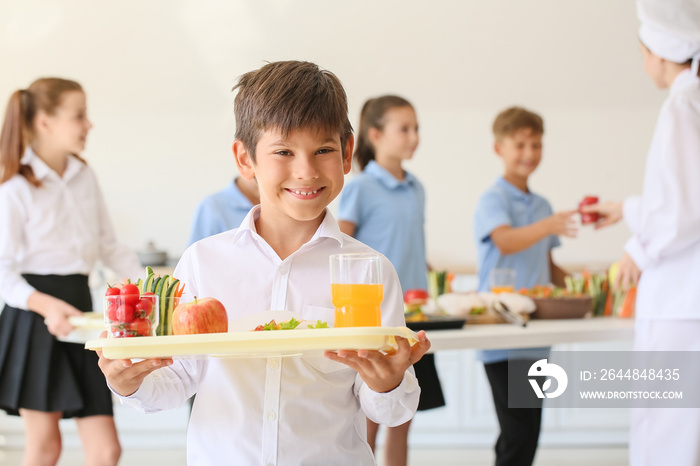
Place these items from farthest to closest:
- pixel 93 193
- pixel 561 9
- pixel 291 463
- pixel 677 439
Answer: pixel 561 9, pixel 93 193, pixel 677 439, pixel 291 463

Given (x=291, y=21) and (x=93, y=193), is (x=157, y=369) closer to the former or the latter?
(x=93, y=193)

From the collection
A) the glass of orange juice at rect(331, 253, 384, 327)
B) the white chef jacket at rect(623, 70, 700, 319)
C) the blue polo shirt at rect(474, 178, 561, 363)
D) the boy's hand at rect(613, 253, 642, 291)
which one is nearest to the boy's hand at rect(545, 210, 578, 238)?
the blue polo shirt at rect(474, 178, 561, 363)

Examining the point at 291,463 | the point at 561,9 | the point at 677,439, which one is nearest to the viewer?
the point at 291,463

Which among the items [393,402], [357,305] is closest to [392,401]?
[393,402]

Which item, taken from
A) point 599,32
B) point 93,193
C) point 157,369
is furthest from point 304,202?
point 599,32

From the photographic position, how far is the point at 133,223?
15.3ft

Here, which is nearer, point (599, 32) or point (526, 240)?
point (526, 240)

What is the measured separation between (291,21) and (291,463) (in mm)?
3746

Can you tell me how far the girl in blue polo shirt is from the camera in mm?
2645

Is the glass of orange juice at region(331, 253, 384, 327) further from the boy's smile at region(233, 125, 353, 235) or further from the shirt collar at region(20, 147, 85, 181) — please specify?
the shirt collar at region(20, 147, 85, 181)

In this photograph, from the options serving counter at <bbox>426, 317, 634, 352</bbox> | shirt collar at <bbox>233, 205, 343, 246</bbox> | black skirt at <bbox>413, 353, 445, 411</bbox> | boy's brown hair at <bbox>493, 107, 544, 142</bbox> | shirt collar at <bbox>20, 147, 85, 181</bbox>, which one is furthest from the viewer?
boy's brown hair at <bbox>493, 107, 544, 142</bbox>

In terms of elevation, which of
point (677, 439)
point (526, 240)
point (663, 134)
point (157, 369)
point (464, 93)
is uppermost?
point (464, 93)

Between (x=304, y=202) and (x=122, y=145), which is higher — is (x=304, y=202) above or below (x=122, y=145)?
below

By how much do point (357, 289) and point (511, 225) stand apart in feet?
6.24
